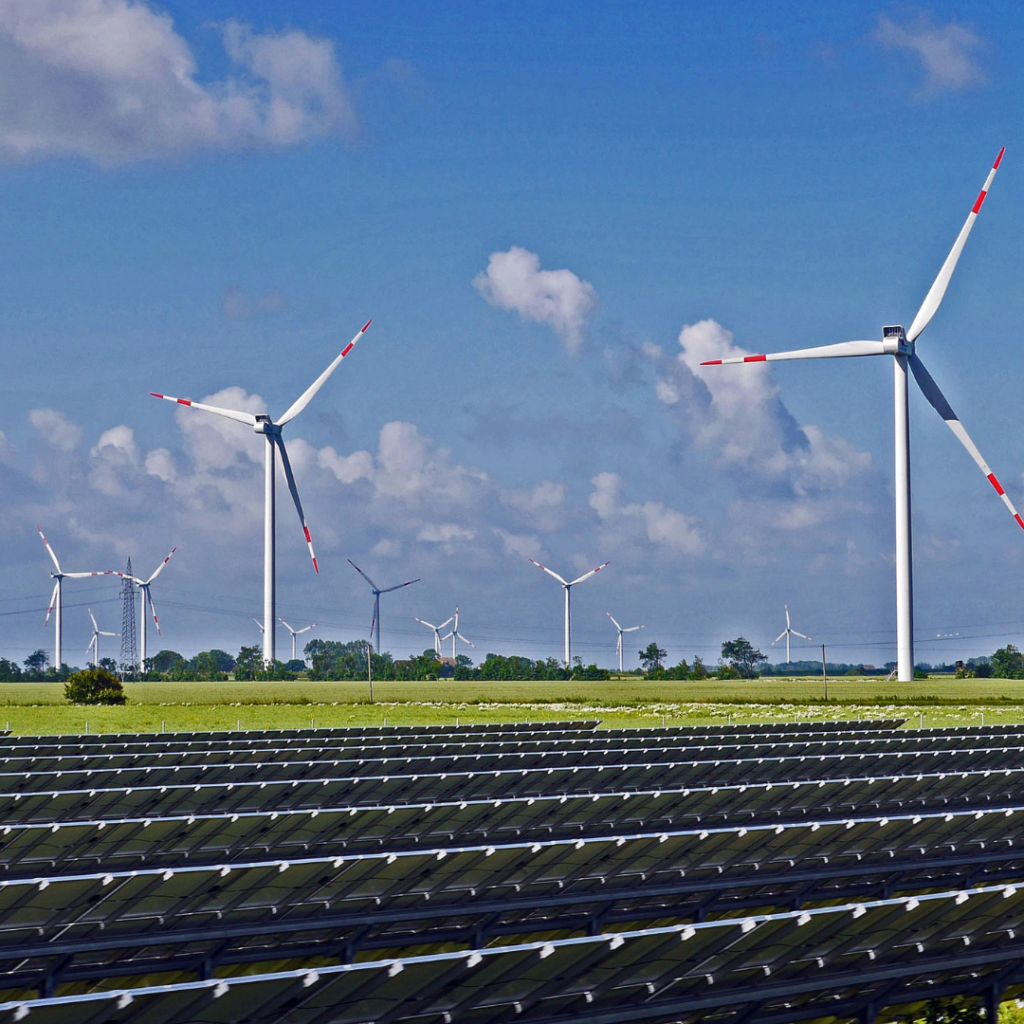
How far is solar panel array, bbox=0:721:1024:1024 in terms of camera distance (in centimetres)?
1334

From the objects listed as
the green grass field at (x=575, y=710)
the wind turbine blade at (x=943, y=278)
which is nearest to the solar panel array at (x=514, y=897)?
the green grass field at (x=575, y=710)

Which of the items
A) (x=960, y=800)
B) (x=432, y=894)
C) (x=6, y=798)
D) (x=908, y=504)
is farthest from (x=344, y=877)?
(x=908, y=504)

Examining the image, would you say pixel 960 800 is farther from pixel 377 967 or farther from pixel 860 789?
pixel 377 967

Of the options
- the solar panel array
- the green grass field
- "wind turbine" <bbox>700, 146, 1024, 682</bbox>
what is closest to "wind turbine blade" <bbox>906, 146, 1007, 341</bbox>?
"wind turbine" <bbox>700, 146, 1024, 682</bbox>

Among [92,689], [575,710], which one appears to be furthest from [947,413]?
[92,689]

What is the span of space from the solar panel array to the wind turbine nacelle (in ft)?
222

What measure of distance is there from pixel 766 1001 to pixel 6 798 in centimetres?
1776

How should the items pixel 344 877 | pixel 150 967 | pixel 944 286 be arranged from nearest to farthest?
pixel 150 967
pixel 344 877
pixel 944 286

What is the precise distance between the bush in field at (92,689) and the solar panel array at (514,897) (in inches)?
3162

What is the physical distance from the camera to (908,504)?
312 feet

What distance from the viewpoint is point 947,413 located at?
9131 centimetres

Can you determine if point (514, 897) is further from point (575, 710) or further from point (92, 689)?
point (92, 689)

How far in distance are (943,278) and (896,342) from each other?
5.90 m

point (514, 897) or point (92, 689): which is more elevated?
point (92, 689)
